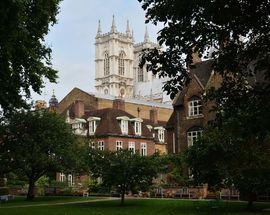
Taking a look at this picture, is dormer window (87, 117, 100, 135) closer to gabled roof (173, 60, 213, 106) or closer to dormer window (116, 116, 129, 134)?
dormer window (116, 116, 129, 134)

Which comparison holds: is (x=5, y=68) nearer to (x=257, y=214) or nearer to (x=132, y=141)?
(x=257, y=214)

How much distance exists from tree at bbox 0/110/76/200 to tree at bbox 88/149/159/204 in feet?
27.0

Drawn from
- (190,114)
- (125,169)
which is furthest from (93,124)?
(125,169)

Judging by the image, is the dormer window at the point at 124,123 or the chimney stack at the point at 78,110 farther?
the chimney stack at the point at 78,110


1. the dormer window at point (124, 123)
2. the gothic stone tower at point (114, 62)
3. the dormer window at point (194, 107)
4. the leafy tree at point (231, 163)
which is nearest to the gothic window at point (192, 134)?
the dormer window at point (194, 107)

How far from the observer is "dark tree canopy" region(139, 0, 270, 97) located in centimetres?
1046

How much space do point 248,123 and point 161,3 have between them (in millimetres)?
3381

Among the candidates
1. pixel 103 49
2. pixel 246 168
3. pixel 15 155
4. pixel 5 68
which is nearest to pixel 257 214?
pixel 246 168

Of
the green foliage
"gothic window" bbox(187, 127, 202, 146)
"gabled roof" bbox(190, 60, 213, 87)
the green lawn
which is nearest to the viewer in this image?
the green lawn

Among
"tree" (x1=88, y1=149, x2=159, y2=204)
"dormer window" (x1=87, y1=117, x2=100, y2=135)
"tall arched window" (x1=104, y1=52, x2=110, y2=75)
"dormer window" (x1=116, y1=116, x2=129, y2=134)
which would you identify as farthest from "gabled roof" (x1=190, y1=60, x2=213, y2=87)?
"tall arched window" (x1=104, y1=52, x2=110, y2=75)

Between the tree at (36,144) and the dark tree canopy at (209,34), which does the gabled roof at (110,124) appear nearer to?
the tree at (36,144)

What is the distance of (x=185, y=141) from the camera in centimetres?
5300

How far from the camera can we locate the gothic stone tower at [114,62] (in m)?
179

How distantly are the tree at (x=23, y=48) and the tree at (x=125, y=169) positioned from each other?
1072cm
